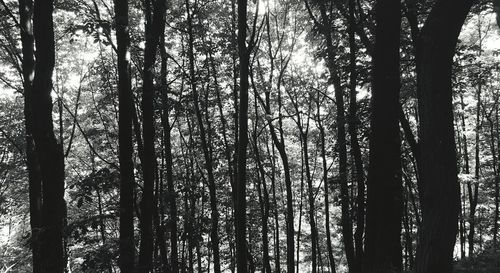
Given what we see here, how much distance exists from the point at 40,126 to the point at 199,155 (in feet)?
52.3

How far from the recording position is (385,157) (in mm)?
5719

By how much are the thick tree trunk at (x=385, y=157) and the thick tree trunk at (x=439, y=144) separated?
1308mm

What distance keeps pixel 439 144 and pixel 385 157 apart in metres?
1.58

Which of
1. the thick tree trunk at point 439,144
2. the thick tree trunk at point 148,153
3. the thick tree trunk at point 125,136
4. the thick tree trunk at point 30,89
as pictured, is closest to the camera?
the thick tree trunk at point 439,144

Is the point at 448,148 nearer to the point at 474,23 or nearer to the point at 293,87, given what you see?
the point at 293,87

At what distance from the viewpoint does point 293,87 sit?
18.4 metres

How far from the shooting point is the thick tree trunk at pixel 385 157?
552cm

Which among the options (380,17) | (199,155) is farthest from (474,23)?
(380,17)

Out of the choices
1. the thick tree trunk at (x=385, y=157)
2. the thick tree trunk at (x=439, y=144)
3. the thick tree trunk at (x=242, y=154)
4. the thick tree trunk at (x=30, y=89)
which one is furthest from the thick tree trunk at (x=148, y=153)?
the thick tree trunk at (x=439, y=144)

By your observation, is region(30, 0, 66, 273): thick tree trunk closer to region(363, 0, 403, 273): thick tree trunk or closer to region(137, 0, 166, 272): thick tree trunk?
region(137, 0, 166, 272): thick tree trunk

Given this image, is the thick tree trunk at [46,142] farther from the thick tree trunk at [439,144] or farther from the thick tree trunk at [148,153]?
the thick tree trunk at [439,144]

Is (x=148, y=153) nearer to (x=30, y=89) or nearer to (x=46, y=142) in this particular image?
(x=46, y=142)

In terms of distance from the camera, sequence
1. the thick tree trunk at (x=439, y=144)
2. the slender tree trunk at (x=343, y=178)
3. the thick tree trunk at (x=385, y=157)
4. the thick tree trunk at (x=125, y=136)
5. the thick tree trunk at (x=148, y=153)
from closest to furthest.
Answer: the thick tree trunk at (x=439, y=144)
the thick tree trunk at (x=385, y=157)
the thick tree trunk at (x=125, y=136)
the thick tree trunk at (x=148, y=153)
the slender tree trunk at (x=343, y=178)

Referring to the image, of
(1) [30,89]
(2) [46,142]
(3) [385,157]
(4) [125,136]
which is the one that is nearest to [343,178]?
(3) [385,157]
